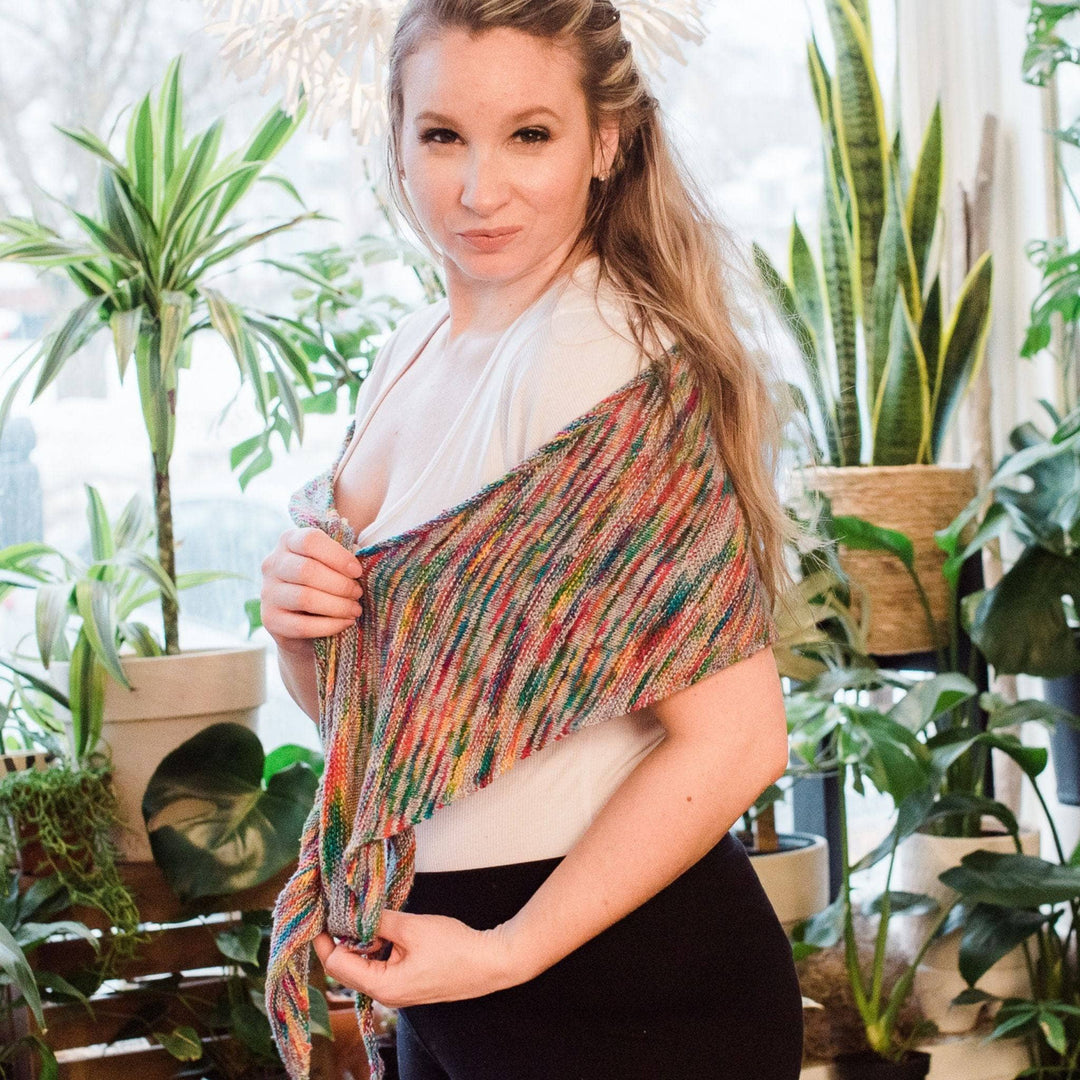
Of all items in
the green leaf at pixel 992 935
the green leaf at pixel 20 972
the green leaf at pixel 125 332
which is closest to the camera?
the green leaf at pixel 20 972

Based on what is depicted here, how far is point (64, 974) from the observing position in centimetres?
152

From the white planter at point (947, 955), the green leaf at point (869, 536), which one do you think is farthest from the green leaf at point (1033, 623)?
the white planter at point (947, 955)

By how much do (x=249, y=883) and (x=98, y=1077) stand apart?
1.19 feet

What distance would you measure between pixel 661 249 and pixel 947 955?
144 centimetres

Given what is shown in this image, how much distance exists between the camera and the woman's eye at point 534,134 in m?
0.79

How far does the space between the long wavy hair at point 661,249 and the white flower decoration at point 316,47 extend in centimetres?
55

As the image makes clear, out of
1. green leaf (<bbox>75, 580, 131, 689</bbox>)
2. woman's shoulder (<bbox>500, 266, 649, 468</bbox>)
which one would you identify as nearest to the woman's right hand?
woman's shoulder (<bbox>500, 266, 649, 468</bbox>)

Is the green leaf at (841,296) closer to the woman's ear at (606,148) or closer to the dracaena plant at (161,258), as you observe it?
the dracaena plant at (161,258)

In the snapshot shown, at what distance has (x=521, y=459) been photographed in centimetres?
76

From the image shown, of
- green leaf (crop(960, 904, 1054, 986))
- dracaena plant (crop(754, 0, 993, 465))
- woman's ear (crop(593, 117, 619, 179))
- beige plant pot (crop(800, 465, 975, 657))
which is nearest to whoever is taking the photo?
woman's ear (crop(593, 117, 619, 179))

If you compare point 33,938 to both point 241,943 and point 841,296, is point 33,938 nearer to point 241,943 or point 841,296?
point 241,943

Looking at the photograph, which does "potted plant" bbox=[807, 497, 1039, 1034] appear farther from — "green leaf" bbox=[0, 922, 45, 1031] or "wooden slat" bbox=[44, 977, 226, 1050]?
"green leaf" bbox=[0, 922, 45, 1031]

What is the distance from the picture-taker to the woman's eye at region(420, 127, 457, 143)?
794 millimetres

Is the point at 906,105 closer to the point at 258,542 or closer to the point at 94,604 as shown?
the point at 258,542
